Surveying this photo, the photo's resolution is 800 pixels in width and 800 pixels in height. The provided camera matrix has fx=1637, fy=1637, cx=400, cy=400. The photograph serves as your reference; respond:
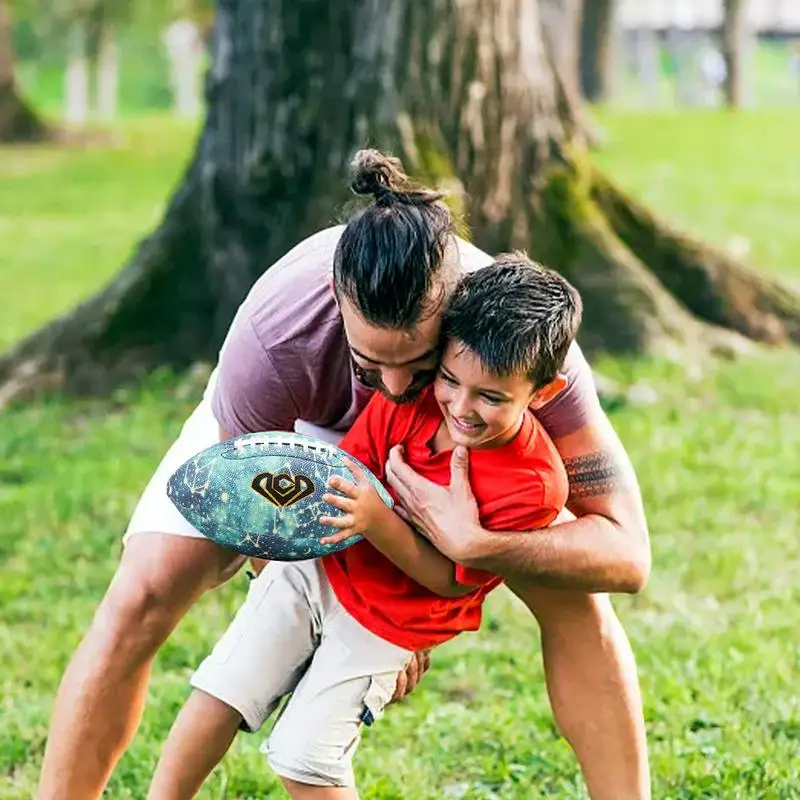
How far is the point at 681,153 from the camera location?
1343cm

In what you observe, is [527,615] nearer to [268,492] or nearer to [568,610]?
[568,610]

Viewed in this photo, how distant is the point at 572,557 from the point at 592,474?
8.3 inches

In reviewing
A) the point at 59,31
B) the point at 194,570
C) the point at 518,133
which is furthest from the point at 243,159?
the point at 59,31

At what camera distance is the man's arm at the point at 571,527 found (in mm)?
2766

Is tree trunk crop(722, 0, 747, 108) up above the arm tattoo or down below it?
below

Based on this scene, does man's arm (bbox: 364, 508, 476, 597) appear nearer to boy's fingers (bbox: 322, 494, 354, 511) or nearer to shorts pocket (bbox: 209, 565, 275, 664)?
boy's fingers (bbox: 322, 494, 354, 511)

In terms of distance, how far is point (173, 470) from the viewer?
3176 millimetres

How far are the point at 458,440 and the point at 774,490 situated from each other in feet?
10.1

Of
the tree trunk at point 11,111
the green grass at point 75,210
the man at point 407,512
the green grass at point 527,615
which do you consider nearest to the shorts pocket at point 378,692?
the man at point 407,512

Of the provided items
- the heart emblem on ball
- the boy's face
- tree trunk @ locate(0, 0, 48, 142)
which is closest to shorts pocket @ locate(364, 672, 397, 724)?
the heart emblem on ball

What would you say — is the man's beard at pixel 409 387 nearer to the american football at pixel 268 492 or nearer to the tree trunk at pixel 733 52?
the american football at pixel 268 492

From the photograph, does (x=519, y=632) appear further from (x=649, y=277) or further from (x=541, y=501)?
(x=649, y=277)

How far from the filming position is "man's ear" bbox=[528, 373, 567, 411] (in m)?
2.76

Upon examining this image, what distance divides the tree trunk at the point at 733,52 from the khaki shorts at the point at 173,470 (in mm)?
14960
